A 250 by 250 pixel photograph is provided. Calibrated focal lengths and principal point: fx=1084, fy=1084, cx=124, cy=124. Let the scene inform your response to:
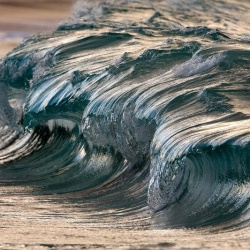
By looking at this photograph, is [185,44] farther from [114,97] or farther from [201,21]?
[201,21]

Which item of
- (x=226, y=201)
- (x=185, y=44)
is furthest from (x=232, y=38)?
(x=226, y=201)

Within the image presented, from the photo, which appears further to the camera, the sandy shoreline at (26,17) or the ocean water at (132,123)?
the sandy shoreline at (26,17)

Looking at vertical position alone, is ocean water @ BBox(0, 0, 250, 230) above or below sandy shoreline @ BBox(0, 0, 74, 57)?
below

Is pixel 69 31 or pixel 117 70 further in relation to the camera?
pixel 69 31

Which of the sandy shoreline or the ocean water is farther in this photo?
the sandy shoreline

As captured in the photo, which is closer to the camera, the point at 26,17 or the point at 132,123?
the point at 132,123

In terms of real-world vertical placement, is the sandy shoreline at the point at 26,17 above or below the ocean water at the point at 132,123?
above

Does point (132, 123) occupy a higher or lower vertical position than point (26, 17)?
lower

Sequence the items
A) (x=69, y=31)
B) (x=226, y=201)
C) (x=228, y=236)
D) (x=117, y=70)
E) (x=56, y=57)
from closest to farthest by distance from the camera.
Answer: (x=228, y=236) → (x=226, y=201) → (x=117, y=70) → (x=56, y=57) → (x=69, y=31)
